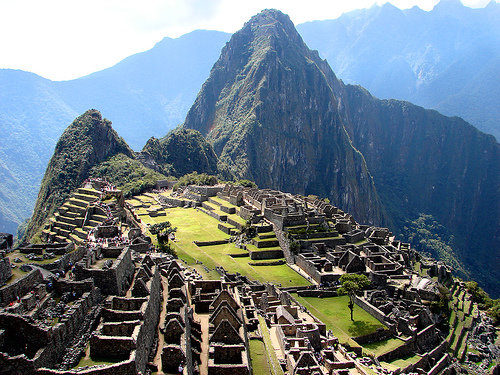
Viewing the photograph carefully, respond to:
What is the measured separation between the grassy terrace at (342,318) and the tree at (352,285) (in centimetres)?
96

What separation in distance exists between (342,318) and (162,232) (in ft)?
79.4

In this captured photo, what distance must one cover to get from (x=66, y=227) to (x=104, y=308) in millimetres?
32784

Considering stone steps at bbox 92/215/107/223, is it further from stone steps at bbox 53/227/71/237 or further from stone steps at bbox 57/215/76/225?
stone steps at bbox 57/215/76/225

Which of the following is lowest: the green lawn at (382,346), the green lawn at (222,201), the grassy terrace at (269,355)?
the green lawn at (382,346)

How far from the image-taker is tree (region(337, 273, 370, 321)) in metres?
38.1

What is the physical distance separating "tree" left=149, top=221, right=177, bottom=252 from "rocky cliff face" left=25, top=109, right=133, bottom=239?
31885 mm

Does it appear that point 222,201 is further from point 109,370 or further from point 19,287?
point 109,370

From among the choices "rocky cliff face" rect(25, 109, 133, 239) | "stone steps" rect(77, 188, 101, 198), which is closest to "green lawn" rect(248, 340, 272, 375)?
"stone steps" rect(77, 188, 101, 198)

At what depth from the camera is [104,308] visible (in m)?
18.9

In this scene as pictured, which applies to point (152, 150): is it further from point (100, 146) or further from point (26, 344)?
point (26, 344)

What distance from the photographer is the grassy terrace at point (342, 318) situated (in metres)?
33.2

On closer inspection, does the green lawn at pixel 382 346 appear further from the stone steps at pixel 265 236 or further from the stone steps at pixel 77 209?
the stone steps at pixel 77 209

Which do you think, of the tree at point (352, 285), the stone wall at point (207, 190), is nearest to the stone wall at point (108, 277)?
the tree at point (352, 285)

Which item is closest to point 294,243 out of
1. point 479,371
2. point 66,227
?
point 479,371
